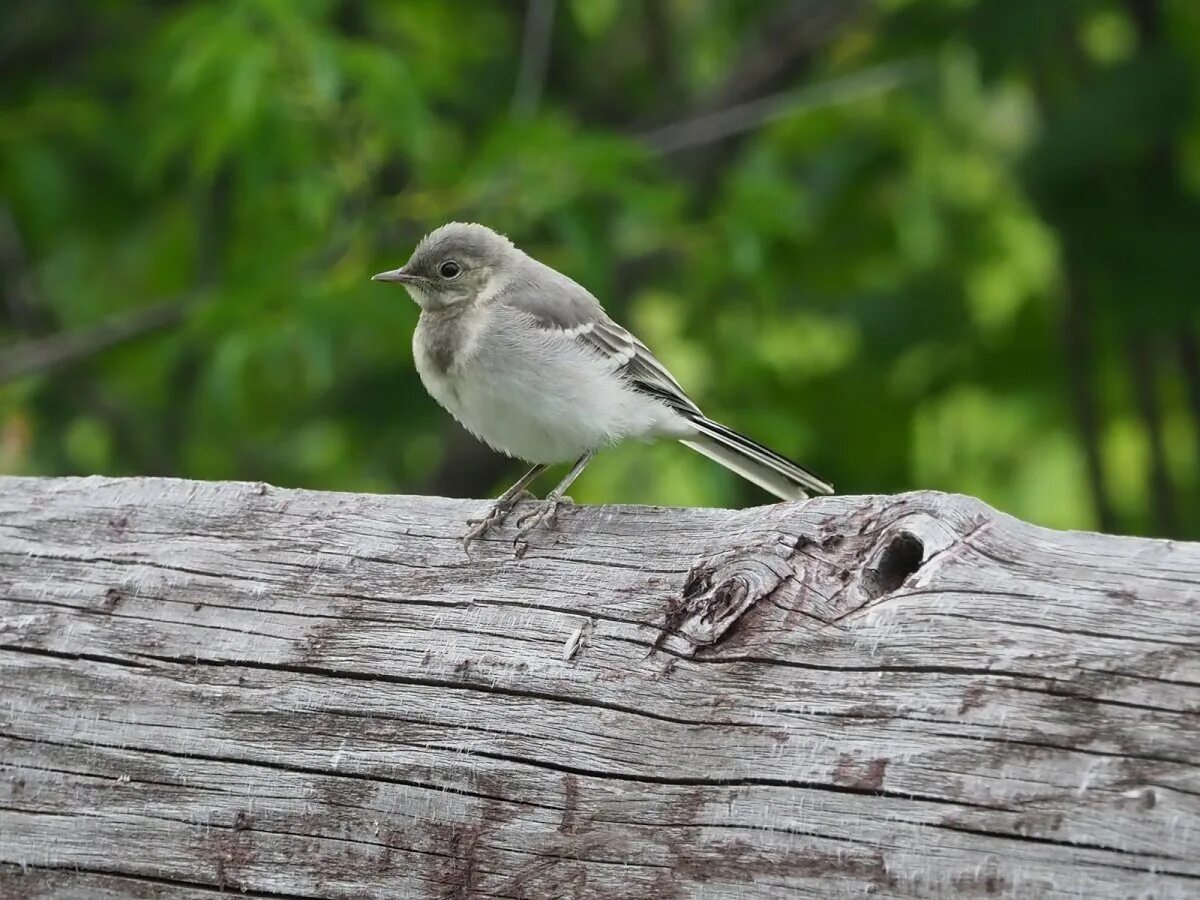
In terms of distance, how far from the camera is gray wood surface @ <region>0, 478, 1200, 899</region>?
2123 millimetres

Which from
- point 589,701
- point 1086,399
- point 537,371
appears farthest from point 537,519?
point 1086,399

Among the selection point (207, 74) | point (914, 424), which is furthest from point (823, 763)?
point (914, 424)

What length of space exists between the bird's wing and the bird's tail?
0.11 meters


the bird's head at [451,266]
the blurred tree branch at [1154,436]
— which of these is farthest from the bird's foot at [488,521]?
the blurred tree branch at [1154,436]

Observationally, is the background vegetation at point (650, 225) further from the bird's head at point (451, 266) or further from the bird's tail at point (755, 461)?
the bird's tail at point (755, 461)

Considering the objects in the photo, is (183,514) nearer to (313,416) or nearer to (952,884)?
(952,884)

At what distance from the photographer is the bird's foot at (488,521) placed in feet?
9.71

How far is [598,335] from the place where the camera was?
429 cm

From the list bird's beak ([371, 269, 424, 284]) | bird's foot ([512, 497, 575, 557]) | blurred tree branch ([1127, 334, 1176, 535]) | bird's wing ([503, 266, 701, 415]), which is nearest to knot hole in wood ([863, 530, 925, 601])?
bird's foot ([512, 497, 575, 557])

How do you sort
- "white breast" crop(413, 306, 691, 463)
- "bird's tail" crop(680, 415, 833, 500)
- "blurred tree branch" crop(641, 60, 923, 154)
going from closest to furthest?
"bird's tail" crop(680, 415, 833, 500) → "white breast" crop(413, 306, 691, 463) → "blurred tree branch" crop(641, 60, 923, 154)

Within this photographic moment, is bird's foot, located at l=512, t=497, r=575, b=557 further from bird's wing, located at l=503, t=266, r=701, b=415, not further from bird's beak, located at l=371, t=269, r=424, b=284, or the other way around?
bird's beak, located at l=371, t=269, r=424, b=284

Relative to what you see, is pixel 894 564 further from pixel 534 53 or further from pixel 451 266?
pixel 534 53

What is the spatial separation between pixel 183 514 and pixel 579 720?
1132 millimetres

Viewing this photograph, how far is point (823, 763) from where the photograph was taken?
227cm
